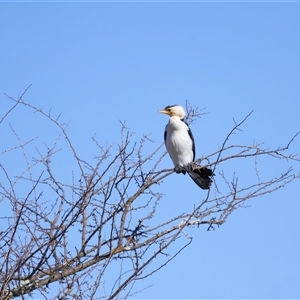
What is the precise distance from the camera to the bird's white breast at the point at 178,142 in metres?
6.38

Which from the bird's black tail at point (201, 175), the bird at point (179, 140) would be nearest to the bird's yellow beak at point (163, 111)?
the bird at point (179, 140)

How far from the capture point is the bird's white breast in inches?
251

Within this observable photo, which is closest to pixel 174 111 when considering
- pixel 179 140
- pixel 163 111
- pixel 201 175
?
pixel 163 111

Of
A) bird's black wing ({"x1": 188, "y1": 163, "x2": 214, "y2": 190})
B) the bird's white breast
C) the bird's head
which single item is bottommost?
bird's black wing ({"x1": 188, "y1": 163, "x2": 214, "y2": 190})

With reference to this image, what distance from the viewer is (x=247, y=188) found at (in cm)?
406

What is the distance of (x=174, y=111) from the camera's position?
21.4 ft

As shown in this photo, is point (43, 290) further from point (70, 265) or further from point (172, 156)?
point (172, 156)

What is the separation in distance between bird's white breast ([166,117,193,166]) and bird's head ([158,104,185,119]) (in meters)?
0.06

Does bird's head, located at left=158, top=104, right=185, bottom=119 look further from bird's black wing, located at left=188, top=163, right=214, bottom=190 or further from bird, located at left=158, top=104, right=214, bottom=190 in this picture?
bird's black wing, located at left=188, top=163, right=214, bottom=190

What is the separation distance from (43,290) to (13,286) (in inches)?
7.1

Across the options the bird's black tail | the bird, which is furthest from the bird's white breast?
the bird's black tail

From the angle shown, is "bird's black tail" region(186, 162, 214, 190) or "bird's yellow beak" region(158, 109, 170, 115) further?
"bird's yellow beak" region(158, 109, 170, 115)

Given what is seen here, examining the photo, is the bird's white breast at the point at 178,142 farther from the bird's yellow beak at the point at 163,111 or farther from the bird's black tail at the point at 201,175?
the bird's black tail at the point at 201,175

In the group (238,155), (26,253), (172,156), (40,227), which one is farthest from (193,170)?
(26,253)
